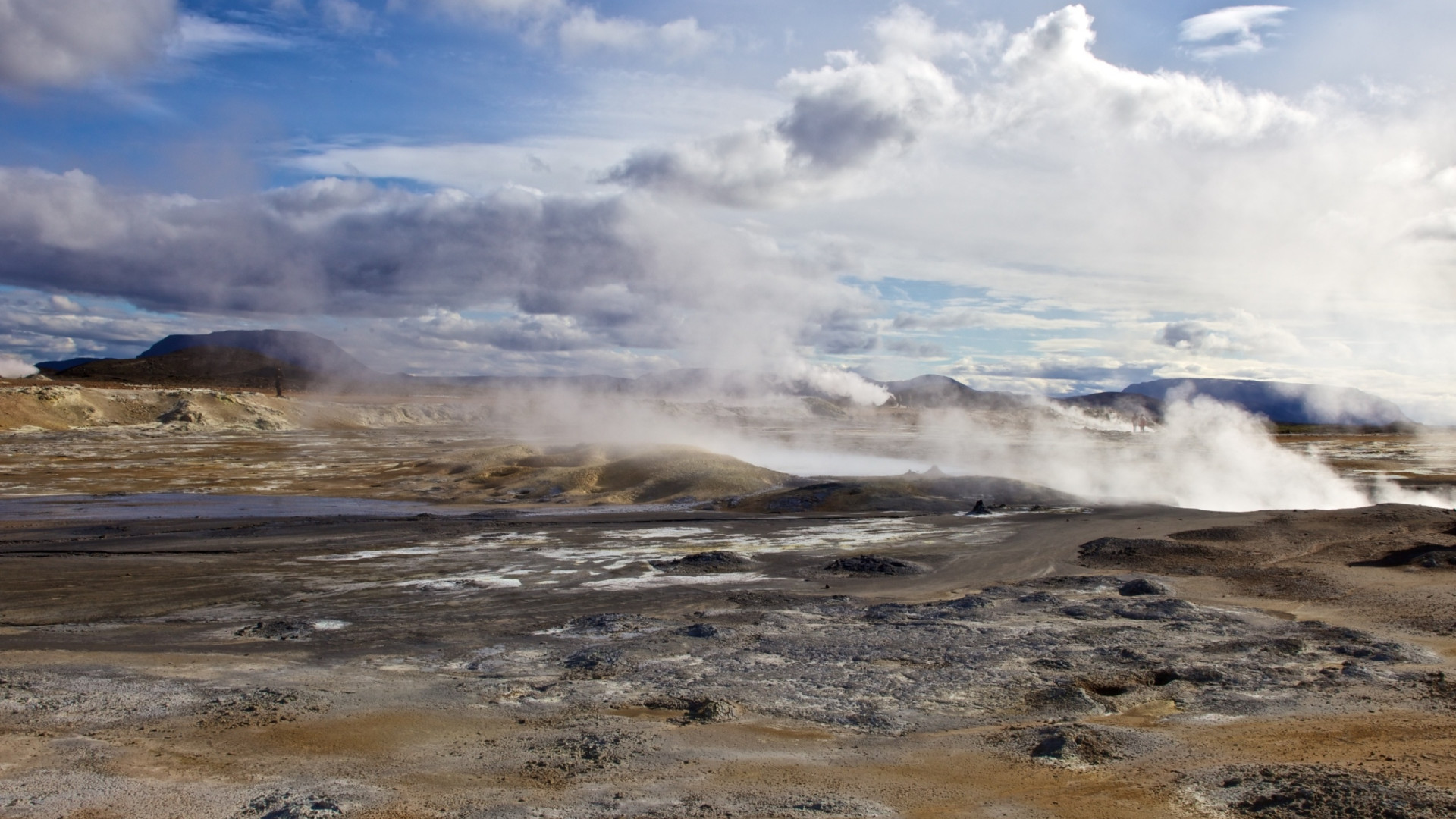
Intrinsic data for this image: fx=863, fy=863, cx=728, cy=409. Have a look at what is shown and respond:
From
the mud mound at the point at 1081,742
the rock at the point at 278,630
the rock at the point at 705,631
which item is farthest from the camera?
the rock at the point at 278,630

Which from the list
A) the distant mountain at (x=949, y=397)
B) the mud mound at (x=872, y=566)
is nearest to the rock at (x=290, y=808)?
the mud mound at (x=872, y=566)

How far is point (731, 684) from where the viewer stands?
36.1 feet

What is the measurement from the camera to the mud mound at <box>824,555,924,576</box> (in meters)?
19.8

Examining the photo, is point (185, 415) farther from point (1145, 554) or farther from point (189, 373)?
point (189, 373)

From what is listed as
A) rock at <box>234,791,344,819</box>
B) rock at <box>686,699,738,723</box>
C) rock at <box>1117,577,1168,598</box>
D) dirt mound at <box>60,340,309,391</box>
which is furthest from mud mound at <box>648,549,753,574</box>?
dirt mound at <box>60,340,309,391</box>

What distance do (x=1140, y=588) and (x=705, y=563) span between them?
9219 millimetres

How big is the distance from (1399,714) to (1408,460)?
62.6 m

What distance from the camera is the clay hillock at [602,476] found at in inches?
1430

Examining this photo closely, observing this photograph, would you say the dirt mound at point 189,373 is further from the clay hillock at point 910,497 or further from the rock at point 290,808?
the rock at point 290,808

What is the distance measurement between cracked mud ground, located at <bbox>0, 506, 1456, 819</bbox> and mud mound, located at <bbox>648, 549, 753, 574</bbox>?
10 centimetres

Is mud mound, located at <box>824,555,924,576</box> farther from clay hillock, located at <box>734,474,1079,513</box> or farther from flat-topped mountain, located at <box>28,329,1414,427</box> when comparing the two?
flat-topped mountain, located at <box>28,329,1414,427</box>

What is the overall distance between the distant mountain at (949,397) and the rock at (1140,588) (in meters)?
97.8

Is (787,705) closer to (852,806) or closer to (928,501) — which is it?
(852,806)

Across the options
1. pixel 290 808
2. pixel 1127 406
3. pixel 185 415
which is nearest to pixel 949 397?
pixel 1127 406
